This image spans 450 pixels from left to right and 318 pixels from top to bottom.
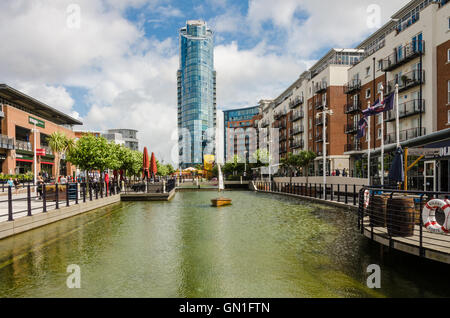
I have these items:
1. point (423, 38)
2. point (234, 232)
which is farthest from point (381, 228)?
point (423, 38)

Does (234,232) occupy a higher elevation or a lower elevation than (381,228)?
lower

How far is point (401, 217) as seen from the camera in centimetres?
687

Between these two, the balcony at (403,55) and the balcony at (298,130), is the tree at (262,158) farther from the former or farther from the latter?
the balcony at (403,55)

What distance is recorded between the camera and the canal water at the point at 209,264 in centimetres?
533

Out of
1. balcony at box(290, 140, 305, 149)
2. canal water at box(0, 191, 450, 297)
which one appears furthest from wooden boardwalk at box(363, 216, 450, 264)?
balcony at box(290, 140, 305, 149)

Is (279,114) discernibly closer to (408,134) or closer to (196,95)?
(408,134)

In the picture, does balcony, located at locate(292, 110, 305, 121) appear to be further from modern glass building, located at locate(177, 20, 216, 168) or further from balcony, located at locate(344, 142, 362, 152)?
modern glass building, located at locate(177, 20, 216, 168)

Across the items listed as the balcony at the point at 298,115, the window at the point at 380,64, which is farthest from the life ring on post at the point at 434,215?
the balcony at the point at 298,115

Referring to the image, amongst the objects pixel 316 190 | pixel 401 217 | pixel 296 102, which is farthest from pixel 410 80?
pixel 296 102

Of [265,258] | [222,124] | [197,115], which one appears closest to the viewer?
[265,258]

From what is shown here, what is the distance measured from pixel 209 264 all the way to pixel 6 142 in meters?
44.0

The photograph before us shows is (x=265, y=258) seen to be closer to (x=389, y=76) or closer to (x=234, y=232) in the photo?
(x=234, y=232)

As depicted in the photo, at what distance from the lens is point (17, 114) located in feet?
149
